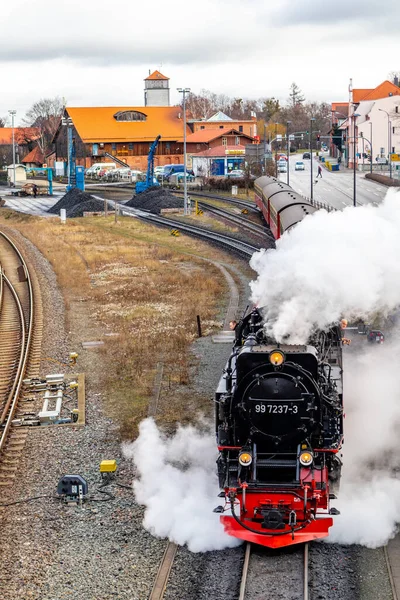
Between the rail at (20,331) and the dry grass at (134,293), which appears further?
the dry grass at (134,293)

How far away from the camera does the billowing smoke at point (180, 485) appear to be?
1312 cm

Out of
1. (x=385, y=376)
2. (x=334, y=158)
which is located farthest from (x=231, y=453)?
(x=334, y=158)

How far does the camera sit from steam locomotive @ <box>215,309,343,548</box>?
486 inches

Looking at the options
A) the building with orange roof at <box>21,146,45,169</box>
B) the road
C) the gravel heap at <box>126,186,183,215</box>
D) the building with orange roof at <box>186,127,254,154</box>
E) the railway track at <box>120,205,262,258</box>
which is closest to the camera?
the railway track at <box>120,205,262,258</box>

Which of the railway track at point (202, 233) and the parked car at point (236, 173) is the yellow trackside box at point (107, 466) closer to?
the railway track at point (202, 233)

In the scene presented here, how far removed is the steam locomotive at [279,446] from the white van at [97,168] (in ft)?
295

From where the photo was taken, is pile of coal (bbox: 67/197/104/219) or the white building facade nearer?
pile of coal (bbox: 67/197/104/219)

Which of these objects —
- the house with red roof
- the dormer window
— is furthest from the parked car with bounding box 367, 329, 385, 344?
the dormer window

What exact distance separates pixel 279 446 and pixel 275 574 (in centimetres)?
184

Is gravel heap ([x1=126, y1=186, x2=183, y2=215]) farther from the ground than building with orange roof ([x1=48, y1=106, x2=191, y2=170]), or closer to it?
closer to it

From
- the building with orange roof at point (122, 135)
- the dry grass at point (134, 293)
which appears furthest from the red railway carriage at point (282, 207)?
the building with orange roof at point (122, 135)

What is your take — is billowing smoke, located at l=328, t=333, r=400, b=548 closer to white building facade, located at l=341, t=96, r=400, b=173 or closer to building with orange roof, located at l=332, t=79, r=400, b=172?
building with orange roof, located at l=332, t=79, r=400, b=172

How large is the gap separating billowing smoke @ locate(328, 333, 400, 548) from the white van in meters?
84.3

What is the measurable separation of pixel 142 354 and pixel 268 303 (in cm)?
1152
